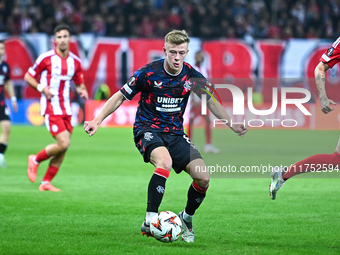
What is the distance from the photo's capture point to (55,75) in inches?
380

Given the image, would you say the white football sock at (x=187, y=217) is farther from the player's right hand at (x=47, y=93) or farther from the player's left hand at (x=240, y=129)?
the player's right hand at (x=47, y=93)

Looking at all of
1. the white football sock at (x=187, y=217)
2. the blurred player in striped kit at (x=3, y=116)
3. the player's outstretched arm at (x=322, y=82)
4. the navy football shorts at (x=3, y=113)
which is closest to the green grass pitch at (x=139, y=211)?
the white football sock at (x=187, y=217)

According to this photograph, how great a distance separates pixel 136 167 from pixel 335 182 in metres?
3.96

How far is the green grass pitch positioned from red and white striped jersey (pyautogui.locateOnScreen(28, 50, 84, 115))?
1.25 meters

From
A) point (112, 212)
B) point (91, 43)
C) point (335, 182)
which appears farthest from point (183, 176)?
point (91, 43)

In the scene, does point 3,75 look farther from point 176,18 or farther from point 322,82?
point 176,18

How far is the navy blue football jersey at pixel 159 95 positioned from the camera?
6.09 metres

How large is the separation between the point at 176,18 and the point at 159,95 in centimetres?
2059

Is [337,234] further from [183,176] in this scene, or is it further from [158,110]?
[183,176]

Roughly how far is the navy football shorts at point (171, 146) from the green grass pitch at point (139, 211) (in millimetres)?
790

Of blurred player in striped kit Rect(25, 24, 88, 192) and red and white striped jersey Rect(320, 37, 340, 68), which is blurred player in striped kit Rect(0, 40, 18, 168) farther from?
red and white striped jersey Rect(320, 37, 340, 68)

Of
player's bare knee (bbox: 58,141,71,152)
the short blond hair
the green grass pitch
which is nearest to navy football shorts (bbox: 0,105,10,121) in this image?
the green grass pitch

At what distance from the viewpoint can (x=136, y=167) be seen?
1252cm

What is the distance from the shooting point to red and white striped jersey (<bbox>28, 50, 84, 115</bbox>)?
377 inches
